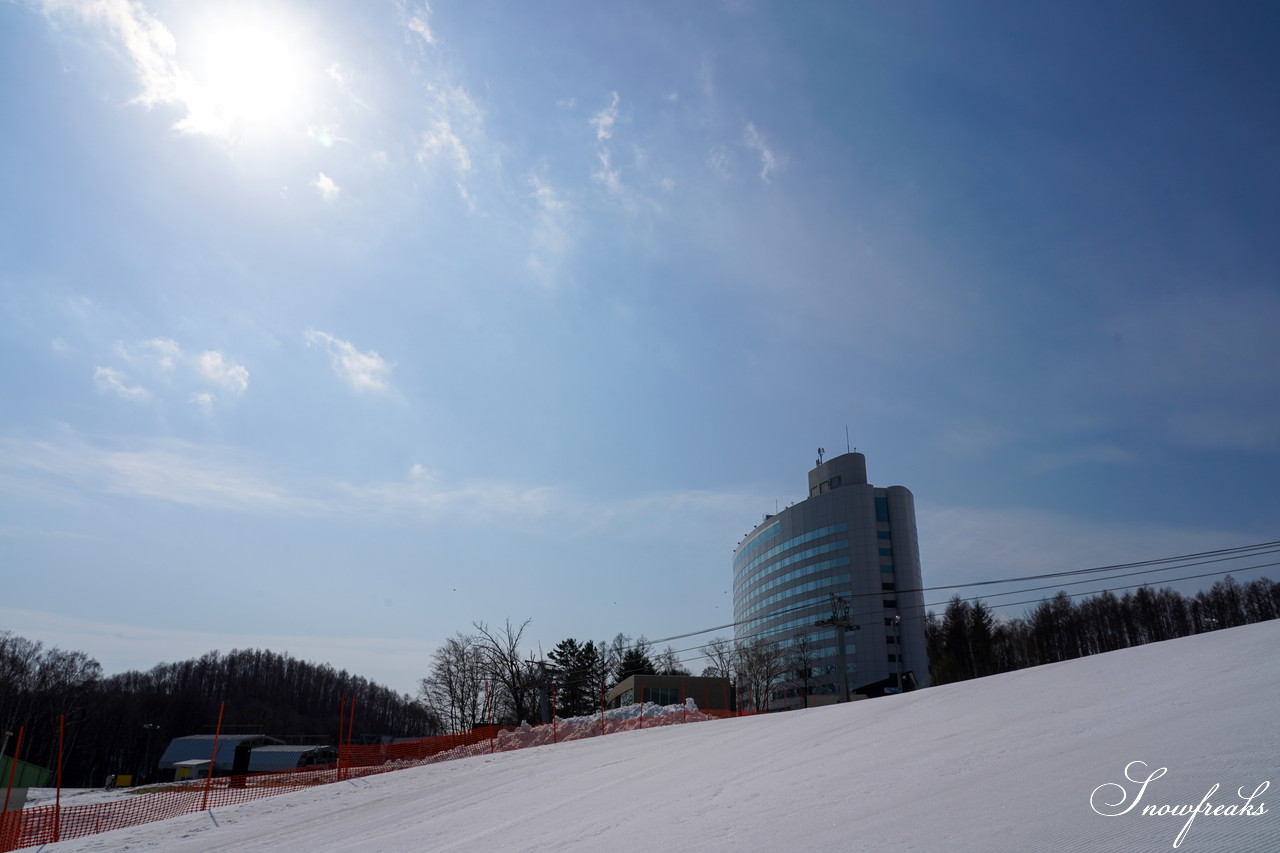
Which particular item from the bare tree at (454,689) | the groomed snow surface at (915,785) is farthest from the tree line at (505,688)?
the groomed snow surface at (915,785)

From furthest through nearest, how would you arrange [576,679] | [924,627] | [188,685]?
[188,685] < [924,627] < [576,679]

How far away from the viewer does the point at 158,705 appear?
108000mm

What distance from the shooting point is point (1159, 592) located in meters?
93.9

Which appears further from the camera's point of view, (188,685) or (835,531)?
(188,685)

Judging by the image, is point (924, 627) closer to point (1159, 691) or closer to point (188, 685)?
point (1159, 691)

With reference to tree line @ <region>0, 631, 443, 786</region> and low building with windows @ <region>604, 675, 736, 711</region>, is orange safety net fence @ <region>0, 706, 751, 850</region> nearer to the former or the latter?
low building with windows @ <region>604, 675, 736, 711</region>

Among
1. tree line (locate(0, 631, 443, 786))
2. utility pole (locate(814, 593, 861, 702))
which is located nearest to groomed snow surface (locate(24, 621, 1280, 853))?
utility pole (locate(814, 593, 861, 702))

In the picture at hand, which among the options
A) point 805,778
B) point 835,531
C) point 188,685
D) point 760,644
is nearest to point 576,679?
point 760,644

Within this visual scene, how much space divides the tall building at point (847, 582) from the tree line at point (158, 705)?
59.1 metres

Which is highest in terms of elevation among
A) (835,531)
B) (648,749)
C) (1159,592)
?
(835,531)

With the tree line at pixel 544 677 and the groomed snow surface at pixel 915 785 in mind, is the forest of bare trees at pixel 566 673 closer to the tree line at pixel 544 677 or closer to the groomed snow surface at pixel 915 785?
the tree line at pixel 544 677

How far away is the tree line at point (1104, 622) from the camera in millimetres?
88250

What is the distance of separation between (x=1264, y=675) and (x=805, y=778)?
5830 mm

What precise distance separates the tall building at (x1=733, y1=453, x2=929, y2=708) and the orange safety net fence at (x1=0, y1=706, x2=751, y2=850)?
269 ft
